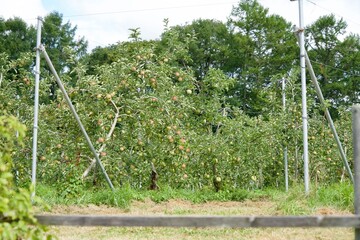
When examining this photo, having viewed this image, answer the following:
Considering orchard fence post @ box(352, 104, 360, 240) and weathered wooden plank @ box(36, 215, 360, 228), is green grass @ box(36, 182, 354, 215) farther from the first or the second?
weathered wooden plank @ box(36, 215, 360, 228)

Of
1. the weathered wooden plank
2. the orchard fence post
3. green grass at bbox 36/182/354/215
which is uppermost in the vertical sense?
A: the orchard fence post

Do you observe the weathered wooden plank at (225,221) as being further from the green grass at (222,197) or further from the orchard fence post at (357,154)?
the green grass at (222,197)

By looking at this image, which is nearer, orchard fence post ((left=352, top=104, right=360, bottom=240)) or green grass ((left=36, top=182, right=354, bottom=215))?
orchard fence post ((left=352, top=104, right=360, bottom=240))

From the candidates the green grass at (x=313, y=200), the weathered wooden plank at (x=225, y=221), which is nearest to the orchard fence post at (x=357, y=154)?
the weathered wooden plank at (x=225, y=221)

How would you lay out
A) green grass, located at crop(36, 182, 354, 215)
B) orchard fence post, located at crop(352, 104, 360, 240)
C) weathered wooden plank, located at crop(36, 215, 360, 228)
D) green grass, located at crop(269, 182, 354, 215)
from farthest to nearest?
green grass, located at crop(36, 182, 354, 215) → green grass, located at crop(269, 182, 354, 215) → orchard fence post, located at crop(352, 104, 360, 240) → weathered wooden plank, located at crop(36, 215, 360, 228)

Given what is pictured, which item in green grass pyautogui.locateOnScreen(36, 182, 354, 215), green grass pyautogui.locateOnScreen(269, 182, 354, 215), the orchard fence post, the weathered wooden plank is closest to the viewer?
the weathered wooden plank

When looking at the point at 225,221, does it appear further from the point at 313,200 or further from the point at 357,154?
the point at 313,200

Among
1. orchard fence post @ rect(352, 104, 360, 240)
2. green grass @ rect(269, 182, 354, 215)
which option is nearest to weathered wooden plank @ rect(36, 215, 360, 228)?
orchard fence post @ rect(352, 104, 360, 240)

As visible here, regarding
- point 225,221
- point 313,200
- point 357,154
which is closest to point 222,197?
point 313,200

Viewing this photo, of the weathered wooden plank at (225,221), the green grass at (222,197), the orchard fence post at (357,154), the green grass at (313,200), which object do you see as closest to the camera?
the weathered wooden plank at (225,221)

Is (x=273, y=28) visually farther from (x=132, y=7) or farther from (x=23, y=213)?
(x=23, y=213)

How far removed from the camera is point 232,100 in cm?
2222

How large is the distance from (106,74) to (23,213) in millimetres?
5864

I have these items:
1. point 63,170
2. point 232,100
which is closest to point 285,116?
point 63,170
